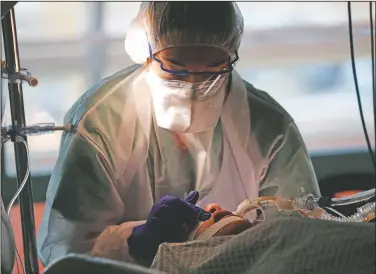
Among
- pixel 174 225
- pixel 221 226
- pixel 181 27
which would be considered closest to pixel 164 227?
pixel 174 225

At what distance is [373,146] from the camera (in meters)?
1.41

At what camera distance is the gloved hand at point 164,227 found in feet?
3.41

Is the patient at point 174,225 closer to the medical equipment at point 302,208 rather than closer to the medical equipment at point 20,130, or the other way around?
the medical equipment at point 302,208

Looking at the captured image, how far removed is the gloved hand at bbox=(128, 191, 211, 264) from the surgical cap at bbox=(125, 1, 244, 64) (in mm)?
288

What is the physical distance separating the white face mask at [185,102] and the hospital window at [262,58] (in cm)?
9

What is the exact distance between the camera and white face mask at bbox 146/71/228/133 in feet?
3.76

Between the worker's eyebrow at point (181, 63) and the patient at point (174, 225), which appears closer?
the patient at point (174, 225)

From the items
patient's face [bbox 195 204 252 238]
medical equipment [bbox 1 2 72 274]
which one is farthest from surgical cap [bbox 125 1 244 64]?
patient's face [bbox 195 204 252 238]

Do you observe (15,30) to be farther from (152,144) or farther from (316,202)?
(316,202)

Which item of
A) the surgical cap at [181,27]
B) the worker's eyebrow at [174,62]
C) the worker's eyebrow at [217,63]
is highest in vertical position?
the surgical cap at [181,27]

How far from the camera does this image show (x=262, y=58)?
4.23ft

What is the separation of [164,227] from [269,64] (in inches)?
17.6

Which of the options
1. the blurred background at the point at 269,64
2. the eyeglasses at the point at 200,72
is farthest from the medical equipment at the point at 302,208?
the eyeglasses at the point at 200,72

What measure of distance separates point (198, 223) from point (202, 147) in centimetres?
21
